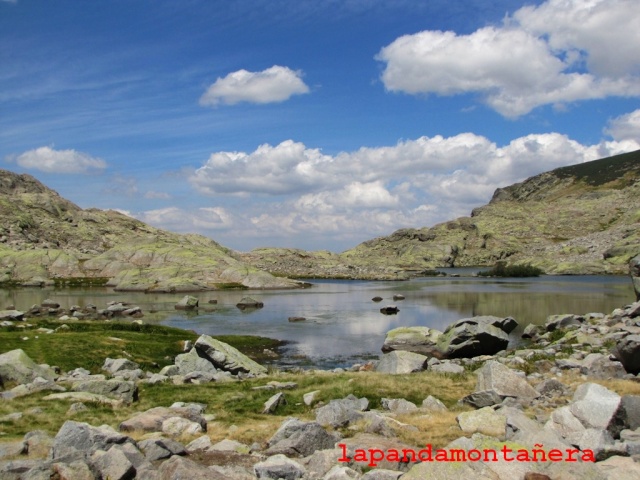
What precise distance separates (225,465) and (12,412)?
39.6 ft

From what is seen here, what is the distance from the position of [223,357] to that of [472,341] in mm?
24300

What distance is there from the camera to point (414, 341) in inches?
2094

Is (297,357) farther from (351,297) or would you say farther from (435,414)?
(351,297)

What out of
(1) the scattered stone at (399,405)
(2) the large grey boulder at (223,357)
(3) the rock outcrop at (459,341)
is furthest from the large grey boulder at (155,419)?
(3) the rock outcrop at (459,341)

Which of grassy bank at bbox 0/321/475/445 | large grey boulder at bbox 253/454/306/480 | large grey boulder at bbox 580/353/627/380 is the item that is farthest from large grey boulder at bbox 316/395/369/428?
large grey boulder at bbox 580/353/627/380

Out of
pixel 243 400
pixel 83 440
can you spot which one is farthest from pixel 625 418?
pixel 83 440

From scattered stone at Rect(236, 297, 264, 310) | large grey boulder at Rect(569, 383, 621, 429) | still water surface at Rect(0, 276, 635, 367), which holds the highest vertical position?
→ large grey boulder at Rect(569, 383, 621, 429)

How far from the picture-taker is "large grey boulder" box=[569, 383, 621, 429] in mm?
16547

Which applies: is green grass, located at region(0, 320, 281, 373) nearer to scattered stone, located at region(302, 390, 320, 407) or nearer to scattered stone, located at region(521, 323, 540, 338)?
scattered stone, located at region(302, 390, 320, 407)

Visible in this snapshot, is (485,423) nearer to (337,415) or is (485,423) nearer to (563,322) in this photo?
(337,415)

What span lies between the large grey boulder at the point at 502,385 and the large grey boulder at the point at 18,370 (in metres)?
23.8

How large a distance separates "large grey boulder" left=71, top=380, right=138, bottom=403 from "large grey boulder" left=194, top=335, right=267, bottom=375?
11.9 metres

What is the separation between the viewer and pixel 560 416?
1739cm

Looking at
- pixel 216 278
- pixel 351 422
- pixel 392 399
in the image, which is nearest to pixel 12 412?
pixel 351 422
